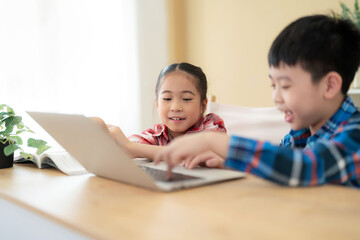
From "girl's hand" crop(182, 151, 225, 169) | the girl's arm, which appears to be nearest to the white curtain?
"girl's hand" crop(182, 151, 225, 169)

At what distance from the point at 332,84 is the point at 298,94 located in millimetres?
84

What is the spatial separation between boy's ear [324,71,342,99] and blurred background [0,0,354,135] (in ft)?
5.31

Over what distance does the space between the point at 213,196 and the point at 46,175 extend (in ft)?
1.72

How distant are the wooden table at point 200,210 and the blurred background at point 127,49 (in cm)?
190

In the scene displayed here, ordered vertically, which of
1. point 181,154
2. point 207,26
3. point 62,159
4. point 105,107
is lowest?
point 105,107

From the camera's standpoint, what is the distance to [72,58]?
279 cm

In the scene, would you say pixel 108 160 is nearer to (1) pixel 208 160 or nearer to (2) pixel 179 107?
(1) pixel 208 160

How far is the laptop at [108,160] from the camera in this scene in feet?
2.43

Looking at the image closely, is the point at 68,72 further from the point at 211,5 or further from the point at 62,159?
the point at 62,159

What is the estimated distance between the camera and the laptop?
0.74m

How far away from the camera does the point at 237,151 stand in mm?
729

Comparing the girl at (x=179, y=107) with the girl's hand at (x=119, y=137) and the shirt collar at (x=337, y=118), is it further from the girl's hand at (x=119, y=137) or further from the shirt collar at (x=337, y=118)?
the shirt collar at (x=337, y=118)

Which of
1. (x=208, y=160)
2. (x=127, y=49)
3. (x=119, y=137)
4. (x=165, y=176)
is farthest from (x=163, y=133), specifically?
(x=127, y=49)

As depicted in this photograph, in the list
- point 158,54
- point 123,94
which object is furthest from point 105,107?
point 158,54
